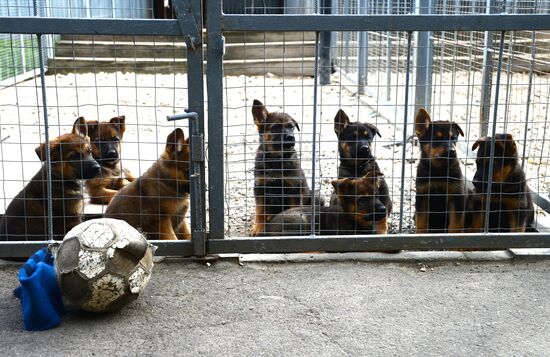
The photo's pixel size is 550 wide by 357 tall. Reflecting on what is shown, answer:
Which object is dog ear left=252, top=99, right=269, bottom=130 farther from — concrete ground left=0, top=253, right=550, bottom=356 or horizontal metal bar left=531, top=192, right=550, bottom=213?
horizontal metal bar left=531, top=192, right=550, bottom=213

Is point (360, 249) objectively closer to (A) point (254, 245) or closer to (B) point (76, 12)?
(A) point (254, 245)

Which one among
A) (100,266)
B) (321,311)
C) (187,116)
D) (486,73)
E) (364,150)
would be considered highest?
(486,73)

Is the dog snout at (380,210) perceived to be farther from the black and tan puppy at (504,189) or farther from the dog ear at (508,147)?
the dog ear at (508,147)

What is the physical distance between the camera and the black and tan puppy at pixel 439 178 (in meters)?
6.30

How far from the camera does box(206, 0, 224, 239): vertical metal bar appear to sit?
4930 millimetres

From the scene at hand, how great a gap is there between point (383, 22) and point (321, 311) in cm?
225

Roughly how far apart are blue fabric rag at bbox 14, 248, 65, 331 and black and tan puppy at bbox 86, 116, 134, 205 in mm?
3177

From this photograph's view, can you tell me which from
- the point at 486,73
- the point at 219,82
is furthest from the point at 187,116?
the point at 486,73

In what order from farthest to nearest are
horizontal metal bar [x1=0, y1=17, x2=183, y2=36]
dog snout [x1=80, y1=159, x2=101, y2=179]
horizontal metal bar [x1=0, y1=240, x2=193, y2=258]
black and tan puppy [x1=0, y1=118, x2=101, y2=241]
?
dog snout [x1=80, y1=159, x2=101, y2=179] < black and tan puppy [x1=0, y1=118, x2=101, y2=241] < horizontal metal bar [x1=0, y1=240, x2=193, y2=258] < horizontal metal bar [x1=0, y1=17, x2=183, y2=36]

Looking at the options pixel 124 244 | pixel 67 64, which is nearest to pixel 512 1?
pixel 124 244

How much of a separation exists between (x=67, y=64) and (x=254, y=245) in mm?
13466

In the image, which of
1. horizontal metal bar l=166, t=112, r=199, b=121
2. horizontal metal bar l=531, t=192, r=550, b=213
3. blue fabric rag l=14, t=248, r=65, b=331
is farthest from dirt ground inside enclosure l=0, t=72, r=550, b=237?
blue fabric rag l=14, t=248, r=65, b=331

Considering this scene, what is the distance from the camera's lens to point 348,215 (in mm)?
6199

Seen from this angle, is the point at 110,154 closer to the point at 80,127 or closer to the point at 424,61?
the point at 80,127
